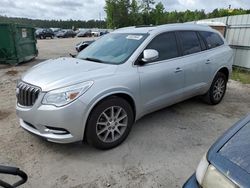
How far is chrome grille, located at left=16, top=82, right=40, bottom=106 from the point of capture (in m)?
3.15

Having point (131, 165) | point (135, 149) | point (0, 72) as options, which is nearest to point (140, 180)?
point (131, 165)

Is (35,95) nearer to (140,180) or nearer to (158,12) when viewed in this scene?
(140,180)

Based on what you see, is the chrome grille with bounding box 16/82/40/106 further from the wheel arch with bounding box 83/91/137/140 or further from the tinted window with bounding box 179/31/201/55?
the tinted window with bounding box 179/31/201/55

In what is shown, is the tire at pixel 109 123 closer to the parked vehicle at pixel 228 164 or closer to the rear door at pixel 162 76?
the rear door at pixel 162 76

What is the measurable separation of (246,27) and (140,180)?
838 centimetres

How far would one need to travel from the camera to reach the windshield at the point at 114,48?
3779mm

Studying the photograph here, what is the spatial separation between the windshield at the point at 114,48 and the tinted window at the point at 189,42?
879 mm

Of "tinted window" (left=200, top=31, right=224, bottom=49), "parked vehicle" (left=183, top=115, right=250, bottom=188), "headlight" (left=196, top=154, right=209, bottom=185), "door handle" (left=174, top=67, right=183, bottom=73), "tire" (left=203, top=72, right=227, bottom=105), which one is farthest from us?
"tire" (left=203, top=72, right=227, bottom=105)

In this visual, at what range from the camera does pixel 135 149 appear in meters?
3.52

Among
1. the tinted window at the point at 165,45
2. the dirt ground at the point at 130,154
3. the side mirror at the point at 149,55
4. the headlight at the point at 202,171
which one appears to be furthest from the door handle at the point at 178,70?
the headlight at the point at 202,171

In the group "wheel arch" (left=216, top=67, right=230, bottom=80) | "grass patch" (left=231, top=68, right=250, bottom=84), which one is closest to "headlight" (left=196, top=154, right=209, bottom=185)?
"wheel arch" (left=216, top=67, right=230, bottom=80)

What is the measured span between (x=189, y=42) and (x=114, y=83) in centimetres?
205

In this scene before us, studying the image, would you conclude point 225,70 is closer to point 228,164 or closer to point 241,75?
point 241,75

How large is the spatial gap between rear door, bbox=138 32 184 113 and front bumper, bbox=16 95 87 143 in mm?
1097
